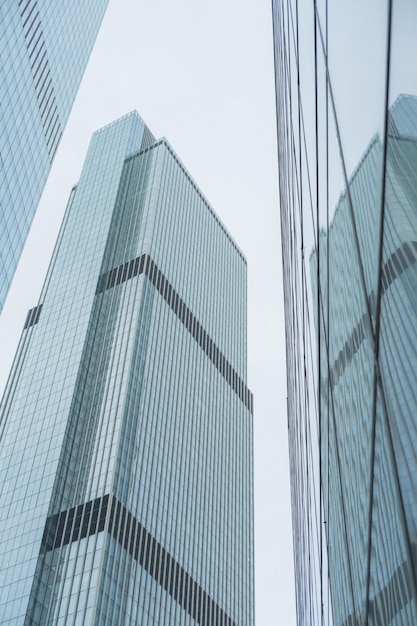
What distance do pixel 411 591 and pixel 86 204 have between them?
14291 cm

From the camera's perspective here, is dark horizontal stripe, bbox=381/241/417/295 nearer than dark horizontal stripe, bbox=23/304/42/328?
Yes

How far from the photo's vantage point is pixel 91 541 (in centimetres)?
8700

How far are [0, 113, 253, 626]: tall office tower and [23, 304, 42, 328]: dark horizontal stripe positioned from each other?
45 cm

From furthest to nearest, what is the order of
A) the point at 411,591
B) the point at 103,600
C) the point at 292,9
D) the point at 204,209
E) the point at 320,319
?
the point at 204,209
the point at 103,600
the point at 292,9
the point at 320,319
the point at 411,591

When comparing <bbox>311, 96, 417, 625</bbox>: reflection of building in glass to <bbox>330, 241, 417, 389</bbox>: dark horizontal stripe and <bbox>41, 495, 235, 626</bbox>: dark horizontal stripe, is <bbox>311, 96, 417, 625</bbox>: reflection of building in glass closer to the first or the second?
<bbox>330, 241, 417, 389</bbox>: dark horizontal stripe

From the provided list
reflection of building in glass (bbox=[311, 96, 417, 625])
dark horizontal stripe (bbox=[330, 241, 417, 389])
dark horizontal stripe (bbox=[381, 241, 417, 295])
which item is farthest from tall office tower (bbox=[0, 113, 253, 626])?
dark horizontal stripe (bbox=[381, 241, 417, 295])

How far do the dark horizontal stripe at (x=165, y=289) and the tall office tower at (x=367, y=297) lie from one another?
11387 cm

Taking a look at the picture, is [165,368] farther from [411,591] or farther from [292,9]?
[411,591]

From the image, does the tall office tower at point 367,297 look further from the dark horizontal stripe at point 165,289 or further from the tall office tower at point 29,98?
the dark horizontal stripe at point 165,289

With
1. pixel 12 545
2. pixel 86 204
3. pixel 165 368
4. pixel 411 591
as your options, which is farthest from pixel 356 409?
pixel 86 204

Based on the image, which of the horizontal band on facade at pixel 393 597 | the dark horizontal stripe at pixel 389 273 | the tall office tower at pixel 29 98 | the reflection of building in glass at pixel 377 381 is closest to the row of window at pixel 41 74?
A: the tall office tower at pixel 29 98

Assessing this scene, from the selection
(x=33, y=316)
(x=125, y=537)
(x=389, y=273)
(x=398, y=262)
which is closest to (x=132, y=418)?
(x=125, y=537)

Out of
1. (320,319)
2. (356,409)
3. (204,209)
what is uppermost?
(204,209)

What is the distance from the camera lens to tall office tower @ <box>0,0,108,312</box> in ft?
229
